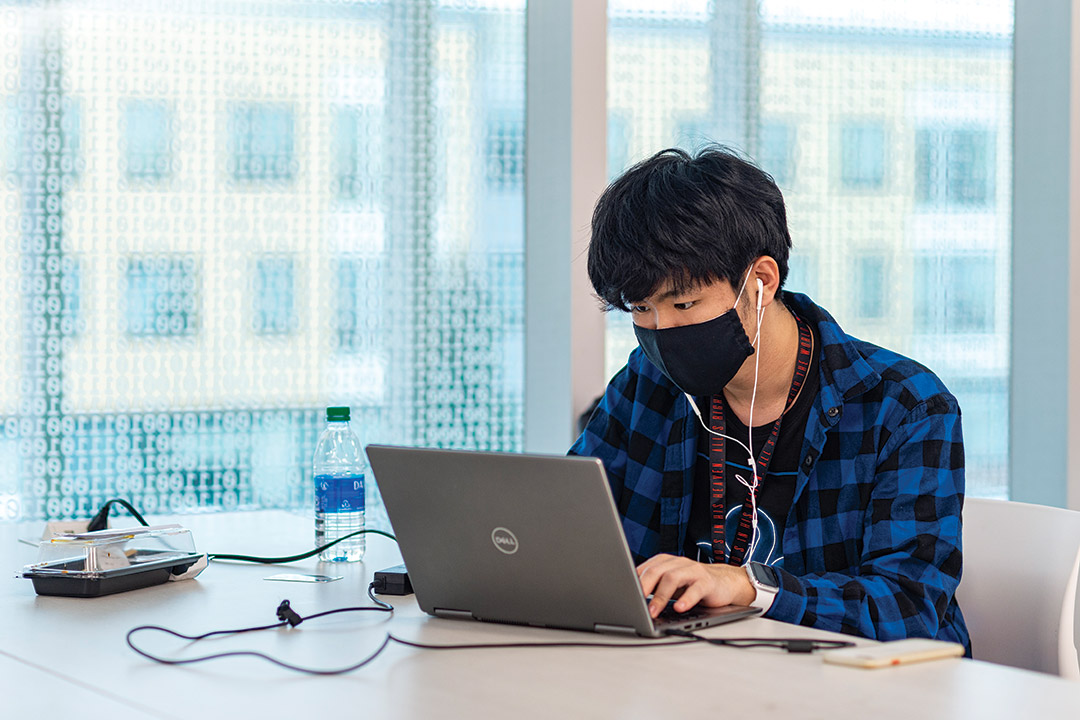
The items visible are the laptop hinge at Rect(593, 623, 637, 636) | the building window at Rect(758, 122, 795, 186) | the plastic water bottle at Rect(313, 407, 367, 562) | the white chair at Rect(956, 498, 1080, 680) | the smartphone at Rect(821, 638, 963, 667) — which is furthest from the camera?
the building window at Rect(758, 122, 795, 186)

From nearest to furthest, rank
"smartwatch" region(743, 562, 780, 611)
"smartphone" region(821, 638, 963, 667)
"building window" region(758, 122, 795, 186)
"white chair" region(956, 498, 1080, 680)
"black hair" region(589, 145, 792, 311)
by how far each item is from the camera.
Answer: "smartphone" region(821, 638, 963, 667) → "smartwatch" region(743, 562, 780, 611) → "white chair" region(956, 498, 1080, 680) → "black hair" region(589, 145, 792, 311) → "building window" region(758, 122, 795, 186)

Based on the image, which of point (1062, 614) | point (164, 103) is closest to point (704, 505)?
point (1062, 614)

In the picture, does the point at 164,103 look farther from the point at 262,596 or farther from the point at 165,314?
the point at 262,596

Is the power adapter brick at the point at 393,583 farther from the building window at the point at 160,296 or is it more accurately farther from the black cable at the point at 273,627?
the building window at the point at 160,296

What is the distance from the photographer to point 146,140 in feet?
8.49

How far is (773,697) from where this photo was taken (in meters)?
0.96

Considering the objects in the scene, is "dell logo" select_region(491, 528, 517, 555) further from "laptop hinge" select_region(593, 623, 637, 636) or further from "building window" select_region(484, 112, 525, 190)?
"building window" select_region(484, 112, 525, 190)

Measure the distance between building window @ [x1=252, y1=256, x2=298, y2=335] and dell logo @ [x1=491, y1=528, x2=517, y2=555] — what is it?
1645mm

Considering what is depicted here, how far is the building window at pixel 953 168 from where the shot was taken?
3.12m

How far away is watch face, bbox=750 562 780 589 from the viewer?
129 cm

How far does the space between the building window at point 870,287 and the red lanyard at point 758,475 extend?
4.91 feet

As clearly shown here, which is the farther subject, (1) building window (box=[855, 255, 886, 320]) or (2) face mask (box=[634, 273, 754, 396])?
(1) building window (box=[855, 255, 886, 320])

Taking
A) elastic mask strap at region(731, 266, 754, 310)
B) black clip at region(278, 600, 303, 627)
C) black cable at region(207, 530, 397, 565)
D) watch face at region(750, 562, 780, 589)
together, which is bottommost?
black cable at region(207, 530, 397, 565)

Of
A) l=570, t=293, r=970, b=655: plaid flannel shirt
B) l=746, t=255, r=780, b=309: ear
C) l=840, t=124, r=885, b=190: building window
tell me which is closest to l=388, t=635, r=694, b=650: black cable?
l=570, t=293, r=970, b=655: plaid flannel shirt
